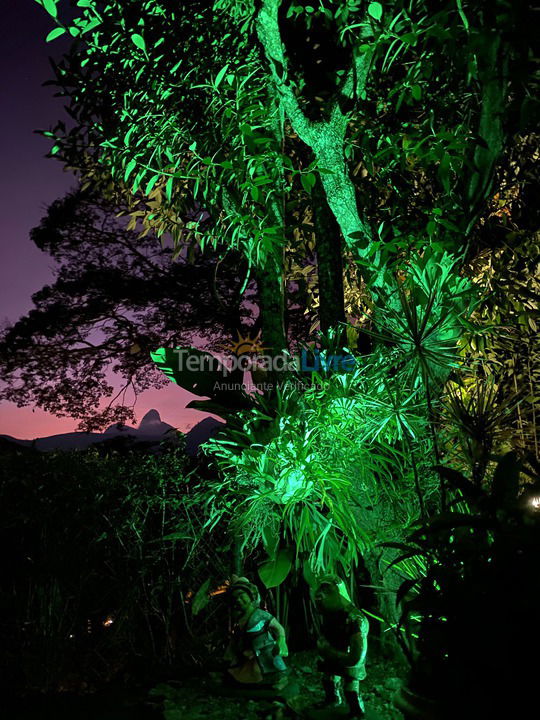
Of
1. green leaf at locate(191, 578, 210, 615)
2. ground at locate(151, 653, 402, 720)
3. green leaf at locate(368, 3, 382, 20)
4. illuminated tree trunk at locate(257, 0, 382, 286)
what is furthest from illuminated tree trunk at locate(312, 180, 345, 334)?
ground at locate(151, 653, 402, 720)

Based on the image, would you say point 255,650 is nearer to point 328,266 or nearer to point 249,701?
point 249,701

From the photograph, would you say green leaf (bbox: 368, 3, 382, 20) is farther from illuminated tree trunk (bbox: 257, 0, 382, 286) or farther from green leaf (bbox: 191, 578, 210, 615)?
green leaf (bbox: 191, 578, 210, 615)

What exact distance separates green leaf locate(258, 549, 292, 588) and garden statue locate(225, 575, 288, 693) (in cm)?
16

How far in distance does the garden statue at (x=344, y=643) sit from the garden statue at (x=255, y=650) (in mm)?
344

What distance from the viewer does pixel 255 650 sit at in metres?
2.42

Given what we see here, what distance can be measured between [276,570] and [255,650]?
1.24 ft

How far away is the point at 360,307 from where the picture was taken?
218 inches

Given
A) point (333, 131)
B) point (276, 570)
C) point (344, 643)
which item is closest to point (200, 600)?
point (276, 570)

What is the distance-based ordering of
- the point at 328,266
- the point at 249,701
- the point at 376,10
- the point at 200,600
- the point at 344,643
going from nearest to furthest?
the point at 344,643 → the point at 249,701 → the point at 376,10 → the point at 200,600 → the point at 328,266

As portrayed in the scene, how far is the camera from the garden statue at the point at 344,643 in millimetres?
2021

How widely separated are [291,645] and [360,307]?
3.30 metres

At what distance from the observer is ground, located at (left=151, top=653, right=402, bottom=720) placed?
2262mm

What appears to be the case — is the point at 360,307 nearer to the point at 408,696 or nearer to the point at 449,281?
the point at 449,281

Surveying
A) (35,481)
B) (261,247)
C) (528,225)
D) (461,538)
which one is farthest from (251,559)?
(528,225)
